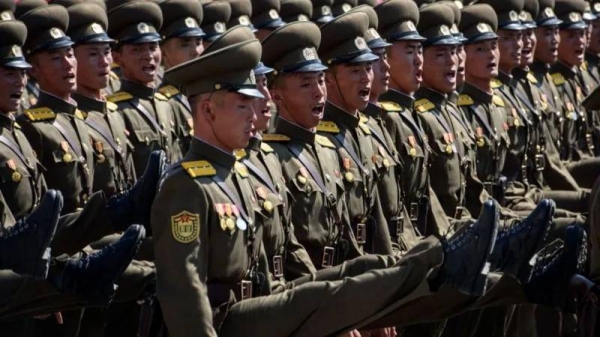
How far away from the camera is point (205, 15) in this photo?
647 inches

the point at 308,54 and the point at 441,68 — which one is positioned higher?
the point at 308,54

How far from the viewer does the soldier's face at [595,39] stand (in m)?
21.2

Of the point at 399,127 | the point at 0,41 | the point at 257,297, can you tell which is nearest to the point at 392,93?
the point at 399,127

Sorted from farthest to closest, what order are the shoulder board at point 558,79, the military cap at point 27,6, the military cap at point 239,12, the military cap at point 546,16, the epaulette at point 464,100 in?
the shoulder board at point 558,79
the military cap at point 546,16
the military cap at point 239,12
the epaulette at point 464,100
the military cap at point 27,6

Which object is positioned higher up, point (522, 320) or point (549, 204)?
point (549, 204)

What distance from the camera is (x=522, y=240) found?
433 inches

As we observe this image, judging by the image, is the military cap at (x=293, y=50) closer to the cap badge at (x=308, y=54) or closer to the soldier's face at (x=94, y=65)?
the cap badge at (x=308, y=54)

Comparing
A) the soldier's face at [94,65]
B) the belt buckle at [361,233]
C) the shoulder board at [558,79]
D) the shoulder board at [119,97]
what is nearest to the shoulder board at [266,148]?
the belt buckle at [361,233]

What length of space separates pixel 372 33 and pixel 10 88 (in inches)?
106

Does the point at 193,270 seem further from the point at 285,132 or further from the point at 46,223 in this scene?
the point at 285,132

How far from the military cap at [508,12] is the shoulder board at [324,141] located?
4933mm

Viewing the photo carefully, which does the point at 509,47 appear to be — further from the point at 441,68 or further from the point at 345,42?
the point at 345,42

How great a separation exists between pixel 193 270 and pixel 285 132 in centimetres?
238

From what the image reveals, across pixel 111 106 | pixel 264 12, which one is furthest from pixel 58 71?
pixel 264 12
